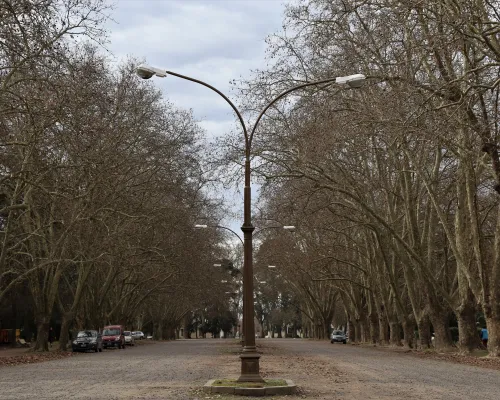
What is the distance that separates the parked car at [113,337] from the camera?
5504cm

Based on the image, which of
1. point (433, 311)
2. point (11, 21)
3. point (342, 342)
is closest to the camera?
point (11, 21)

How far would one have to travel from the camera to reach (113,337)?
182 feet

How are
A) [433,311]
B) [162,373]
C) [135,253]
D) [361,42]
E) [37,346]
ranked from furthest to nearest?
[135,253] < [37,346] < [433,311] < [361,42] < [162,373]

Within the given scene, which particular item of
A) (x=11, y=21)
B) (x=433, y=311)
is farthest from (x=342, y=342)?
(x=11, y=21)

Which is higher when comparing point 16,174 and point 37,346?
point 16,174

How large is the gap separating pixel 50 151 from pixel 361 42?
13.4 meters

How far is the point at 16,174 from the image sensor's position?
26.2 meters

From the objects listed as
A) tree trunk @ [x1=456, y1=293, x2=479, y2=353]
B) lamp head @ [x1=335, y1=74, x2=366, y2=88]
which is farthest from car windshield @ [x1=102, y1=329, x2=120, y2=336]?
lamp head @ [x1=335, y1=74, x2=366, y2=88]

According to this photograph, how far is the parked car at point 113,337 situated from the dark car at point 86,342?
7184mm

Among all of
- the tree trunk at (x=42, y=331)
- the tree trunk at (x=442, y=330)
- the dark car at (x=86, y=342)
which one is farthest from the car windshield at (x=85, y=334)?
the tree trunk at (x=442, y=330)

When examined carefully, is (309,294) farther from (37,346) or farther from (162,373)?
(162,373)

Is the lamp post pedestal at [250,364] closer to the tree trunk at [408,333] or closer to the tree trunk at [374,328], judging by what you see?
the tree trunk at [408,333]

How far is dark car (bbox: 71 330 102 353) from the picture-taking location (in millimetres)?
46250

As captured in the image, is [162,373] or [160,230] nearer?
[162,373]
